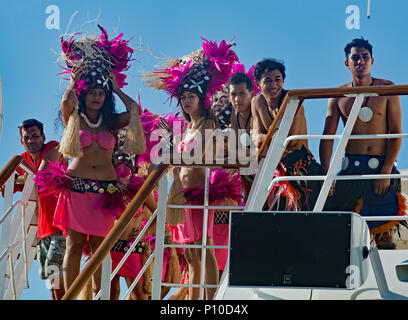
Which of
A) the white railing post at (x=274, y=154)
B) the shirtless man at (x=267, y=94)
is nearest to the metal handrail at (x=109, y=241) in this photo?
the white railing post at (x=274, y=154)

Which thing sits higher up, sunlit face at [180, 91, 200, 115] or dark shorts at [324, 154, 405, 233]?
sunlit face at [180, 91, 200, 115]

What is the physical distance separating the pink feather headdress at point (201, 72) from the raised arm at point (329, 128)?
1061 mm

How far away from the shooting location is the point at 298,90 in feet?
12.0

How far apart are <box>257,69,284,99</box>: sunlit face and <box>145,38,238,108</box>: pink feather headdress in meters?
0.50

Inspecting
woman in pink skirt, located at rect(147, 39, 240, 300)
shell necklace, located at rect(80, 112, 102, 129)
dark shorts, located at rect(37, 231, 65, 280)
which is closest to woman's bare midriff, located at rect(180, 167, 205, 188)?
woman in pink skirt, located at rect(147, 39, 240, 300)

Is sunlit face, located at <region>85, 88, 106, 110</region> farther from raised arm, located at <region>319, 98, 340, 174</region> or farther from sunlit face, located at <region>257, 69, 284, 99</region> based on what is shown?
raised arm, located at <region>319, 98, 340, 174</region>

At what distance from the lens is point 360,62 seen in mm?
5379

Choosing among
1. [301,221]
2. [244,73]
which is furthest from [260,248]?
[244,73]

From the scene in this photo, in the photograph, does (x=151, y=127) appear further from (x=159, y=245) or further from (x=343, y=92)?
(x=343, y=92)

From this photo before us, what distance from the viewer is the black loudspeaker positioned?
3072mm

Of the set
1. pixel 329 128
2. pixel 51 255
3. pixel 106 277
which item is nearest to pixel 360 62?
pixel 329 128

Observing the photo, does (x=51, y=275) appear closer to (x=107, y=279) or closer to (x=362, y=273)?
(x=107, y=279)

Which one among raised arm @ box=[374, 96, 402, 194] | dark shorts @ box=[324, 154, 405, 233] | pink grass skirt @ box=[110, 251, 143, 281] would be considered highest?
raised arm @ box=[374, 96, 402, 194]

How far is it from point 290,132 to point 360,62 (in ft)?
2.37
